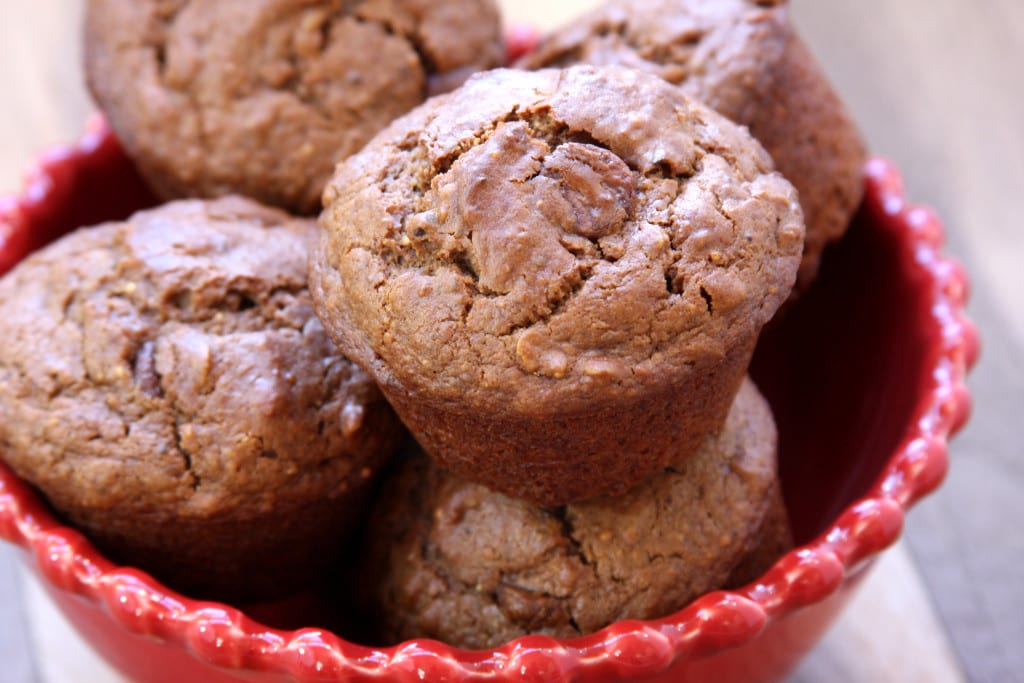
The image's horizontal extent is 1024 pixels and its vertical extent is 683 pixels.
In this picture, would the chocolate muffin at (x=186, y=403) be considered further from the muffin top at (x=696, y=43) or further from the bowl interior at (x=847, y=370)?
the bowl interior at (x=847, y=370)

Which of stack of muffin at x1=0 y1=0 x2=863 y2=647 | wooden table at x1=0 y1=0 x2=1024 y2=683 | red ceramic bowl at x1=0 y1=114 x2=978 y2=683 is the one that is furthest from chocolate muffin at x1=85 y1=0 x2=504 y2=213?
wooden table at x1=0 y1=0 x2=1024 y2=683

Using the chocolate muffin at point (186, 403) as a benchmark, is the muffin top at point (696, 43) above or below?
above

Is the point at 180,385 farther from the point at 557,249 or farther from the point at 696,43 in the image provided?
the point at 696,43

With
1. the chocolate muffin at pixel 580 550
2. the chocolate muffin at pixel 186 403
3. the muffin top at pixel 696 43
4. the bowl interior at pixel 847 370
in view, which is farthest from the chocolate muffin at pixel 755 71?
the chocolate muffin at pixel 186 403

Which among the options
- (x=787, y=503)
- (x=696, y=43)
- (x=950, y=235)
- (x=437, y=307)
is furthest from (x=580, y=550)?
(x=950, y=235)

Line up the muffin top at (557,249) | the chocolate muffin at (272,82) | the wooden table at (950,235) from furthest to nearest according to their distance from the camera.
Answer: the wooden table at (950,235), the chocolate muffin at (272,82), the muffin top at (557,249)

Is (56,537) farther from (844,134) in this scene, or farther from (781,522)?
(844,134)
